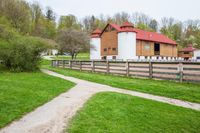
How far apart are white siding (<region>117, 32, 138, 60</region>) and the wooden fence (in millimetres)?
24841

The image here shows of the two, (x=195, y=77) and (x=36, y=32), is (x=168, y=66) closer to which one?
(x=195, y=77)

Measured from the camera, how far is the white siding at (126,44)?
141ft

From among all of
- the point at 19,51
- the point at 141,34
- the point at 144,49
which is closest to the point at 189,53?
the point at 141,34

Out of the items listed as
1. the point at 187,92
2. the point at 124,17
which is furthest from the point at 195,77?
the point at 124,17

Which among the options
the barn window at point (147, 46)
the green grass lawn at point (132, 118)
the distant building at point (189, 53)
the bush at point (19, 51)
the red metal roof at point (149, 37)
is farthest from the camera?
the distant building at point (189, 53)

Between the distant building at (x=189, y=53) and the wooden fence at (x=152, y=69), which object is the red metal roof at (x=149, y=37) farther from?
the wooden fence at (x=152, y=69)

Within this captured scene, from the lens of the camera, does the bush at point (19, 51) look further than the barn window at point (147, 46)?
No

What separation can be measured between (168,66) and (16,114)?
892cm

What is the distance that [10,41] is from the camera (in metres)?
17.2

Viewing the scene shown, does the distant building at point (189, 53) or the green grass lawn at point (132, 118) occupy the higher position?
the distant building at point (189, 53)

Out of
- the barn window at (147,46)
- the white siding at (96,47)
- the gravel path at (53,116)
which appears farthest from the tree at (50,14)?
the gravel path at (53,116)

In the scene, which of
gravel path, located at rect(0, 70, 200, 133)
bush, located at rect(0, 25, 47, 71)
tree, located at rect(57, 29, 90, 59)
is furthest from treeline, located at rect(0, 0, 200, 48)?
gravel path, located at rect(0, 70, 200, 133)

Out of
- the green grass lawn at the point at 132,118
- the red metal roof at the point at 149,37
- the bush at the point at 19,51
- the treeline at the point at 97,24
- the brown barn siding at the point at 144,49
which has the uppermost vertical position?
the treeline at the point at 97,24

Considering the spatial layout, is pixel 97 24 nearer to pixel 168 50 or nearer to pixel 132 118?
pixel 168 50
